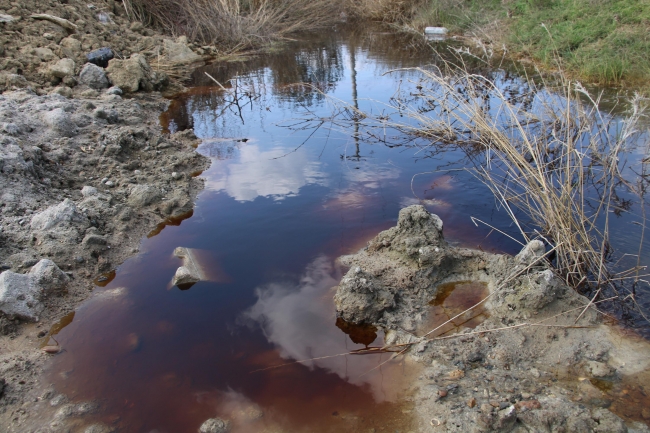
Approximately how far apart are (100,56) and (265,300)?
24.1ft

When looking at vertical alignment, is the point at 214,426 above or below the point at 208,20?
below

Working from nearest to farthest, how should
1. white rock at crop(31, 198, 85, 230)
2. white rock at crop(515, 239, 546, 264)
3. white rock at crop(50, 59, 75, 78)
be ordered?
white rock at crop(515, 239, 546, 264) → white rock at crop(31, 198, 85, 230) → white rock at crop(50, 59, 75, 78)

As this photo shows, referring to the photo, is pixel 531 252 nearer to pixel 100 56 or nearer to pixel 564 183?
pixel 564 183

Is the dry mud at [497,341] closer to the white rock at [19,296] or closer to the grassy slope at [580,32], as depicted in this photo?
the white rock at [19,296]

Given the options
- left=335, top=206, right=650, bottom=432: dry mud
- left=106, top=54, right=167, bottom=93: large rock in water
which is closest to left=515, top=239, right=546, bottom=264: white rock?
left=335, top=206, right=650, bottom=432: dry mud

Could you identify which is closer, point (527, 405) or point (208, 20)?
point (527, 405)

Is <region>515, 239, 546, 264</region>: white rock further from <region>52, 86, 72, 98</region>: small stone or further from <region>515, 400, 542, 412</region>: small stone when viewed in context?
<region>52, 86, 72, 98</region>: small stone

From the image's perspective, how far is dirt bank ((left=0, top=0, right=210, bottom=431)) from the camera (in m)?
3.01

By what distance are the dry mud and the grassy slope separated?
12.4 feet

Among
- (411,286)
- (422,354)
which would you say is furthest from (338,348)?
(411,286)

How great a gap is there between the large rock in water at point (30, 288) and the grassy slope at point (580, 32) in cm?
574

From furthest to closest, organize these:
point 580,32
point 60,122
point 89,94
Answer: point 580,32, point 89,94, point 60,122

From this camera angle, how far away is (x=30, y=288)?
311 centimetres

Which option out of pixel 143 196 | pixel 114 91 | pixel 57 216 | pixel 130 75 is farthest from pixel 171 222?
pixel 130 75
